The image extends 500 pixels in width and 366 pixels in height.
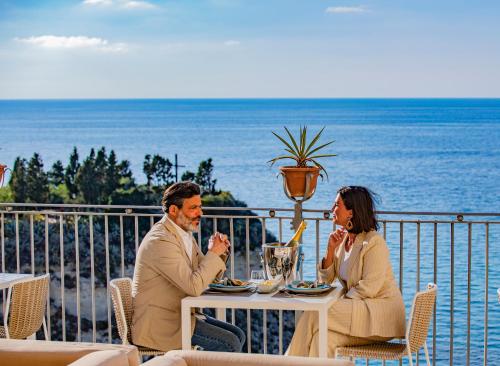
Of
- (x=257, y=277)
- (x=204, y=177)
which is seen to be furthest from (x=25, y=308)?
(x=204, y=177)

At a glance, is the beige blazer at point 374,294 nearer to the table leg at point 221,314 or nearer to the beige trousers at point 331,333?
the beige trousers at point 331,333

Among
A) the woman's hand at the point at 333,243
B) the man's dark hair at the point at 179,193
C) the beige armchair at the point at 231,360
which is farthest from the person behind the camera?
the woman's hand at the point at 333,243

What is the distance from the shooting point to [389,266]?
4926mm

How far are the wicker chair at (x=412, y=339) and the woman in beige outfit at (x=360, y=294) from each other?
68mm

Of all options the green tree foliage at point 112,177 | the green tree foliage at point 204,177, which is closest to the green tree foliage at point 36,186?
the green tree foliage at point 112,177

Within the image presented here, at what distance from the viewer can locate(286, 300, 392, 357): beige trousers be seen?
484 cm

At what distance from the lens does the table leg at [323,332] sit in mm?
4605

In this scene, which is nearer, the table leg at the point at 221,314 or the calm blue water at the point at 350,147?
the table leg at the point at 221,314

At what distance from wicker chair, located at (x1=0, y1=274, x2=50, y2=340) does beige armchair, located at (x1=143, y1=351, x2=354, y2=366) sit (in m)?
1.75

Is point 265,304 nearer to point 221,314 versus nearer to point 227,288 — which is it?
point 227,288

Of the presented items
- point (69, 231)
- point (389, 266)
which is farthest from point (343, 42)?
point (389, 266)

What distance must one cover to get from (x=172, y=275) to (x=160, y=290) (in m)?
0.15

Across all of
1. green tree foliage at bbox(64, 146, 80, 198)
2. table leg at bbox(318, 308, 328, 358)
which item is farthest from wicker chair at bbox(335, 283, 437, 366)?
green tree foliage at bbox(64, 146, 80, 198)

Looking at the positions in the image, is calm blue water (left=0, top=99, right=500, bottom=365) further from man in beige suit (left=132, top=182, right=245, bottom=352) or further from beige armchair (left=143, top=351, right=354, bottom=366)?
beige armchair (left=143, top=351, right=354, bottom=366)
